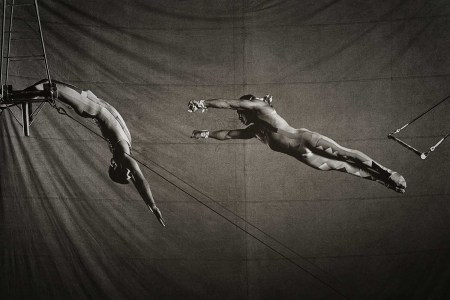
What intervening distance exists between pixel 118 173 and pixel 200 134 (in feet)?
1.70

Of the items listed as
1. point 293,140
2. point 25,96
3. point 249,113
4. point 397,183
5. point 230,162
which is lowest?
point 397,183

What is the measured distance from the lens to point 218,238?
278 centimetres

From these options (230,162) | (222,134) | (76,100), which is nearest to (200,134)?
(222,134)

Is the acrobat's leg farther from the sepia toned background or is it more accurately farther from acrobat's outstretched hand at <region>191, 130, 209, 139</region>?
acrobat's outstretched hand at <region>191, 130, 209, 139</region>

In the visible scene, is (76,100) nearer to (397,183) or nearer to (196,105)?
(196,105)

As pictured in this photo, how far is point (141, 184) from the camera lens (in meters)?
2.79

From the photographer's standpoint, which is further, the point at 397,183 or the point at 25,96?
the point at 397,183

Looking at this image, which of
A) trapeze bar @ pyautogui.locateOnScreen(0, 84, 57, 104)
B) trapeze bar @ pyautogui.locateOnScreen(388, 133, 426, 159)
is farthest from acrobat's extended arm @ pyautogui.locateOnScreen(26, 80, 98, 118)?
trapeze bar @ pyautogui.locateOnScreen(388, 133, 426, 159)

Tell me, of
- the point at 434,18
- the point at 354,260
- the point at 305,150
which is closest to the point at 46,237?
the point at 305,150

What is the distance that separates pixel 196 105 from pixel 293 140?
1.94 ft

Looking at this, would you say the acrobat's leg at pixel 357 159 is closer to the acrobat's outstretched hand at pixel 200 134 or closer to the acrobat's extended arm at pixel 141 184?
the acrobat's outstretched hand at pixel 200 134

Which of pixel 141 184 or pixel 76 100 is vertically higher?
pixel 76 100

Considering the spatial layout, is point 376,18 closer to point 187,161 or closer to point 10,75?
point 187,161

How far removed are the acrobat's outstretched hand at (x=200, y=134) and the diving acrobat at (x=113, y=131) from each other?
367 mm
